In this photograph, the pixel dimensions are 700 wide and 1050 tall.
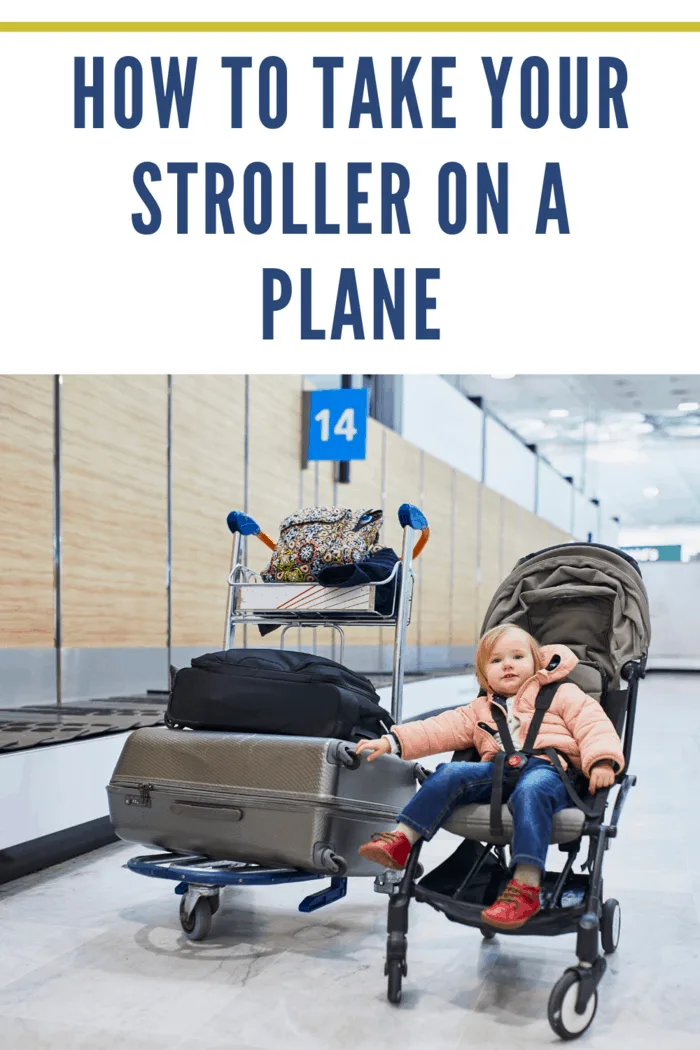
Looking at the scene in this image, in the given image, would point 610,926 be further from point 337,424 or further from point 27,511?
point 337,424

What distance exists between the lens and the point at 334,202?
13.6 feet

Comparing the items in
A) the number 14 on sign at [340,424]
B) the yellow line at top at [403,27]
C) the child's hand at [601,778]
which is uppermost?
the yellow line at top at [403,27]

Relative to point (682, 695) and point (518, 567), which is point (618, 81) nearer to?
point (518, 567)

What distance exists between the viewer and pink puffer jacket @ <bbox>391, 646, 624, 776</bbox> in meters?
2.27

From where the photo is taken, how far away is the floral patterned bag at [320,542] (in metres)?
2.94

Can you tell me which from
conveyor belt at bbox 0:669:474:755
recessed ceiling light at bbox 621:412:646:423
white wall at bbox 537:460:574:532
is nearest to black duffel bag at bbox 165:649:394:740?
conveyor belt at bbox 0:669:474:755

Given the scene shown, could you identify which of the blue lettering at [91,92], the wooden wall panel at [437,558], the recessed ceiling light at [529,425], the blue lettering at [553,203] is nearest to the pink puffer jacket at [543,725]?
the blue lettering at [553,203]

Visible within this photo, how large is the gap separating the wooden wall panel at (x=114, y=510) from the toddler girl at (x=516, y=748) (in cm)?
267

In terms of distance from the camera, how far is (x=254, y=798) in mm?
2309

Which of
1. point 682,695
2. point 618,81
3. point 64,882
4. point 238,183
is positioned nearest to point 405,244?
point 238,183

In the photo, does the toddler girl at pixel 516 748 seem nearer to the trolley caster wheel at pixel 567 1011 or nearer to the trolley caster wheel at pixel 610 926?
the trolley caster wheel at pixel 567 1011

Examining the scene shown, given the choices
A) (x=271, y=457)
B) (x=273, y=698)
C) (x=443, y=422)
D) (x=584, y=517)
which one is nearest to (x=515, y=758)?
(x=273, y=698)

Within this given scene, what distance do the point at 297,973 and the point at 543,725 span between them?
764 mm

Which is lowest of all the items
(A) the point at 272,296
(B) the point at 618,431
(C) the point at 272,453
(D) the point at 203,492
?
(D) the point at 203,492
